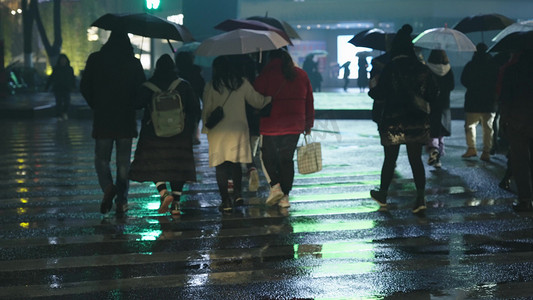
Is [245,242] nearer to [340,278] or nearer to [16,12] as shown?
[340,278]

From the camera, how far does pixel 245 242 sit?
24.0ft

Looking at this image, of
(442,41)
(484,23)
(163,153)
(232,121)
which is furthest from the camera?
(484,23)

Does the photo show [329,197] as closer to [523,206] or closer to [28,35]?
[523,206]

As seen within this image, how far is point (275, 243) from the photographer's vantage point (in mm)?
7254

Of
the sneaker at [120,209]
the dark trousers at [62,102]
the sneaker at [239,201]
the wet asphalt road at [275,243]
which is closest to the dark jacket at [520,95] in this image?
the wet asphalt road at [275,243]

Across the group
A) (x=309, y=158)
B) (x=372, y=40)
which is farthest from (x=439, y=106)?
(x=309, y=158)

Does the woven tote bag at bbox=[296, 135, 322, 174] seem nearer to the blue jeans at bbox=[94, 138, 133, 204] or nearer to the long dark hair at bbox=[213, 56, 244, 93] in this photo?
the long dark hair at bbox=[213, 56, 244, 93]

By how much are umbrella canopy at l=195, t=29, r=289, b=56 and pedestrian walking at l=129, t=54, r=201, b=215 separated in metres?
0.66

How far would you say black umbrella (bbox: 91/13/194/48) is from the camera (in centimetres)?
860

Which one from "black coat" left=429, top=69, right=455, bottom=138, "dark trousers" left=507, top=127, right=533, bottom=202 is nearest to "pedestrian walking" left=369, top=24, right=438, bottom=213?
"dark trousers" left=507, top=127, right=533, bottom=202

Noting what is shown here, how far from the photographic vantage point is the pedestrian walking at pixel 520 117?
8633 mm

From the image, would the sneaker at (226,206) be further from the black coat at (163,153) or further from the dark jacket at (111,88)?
the dark jacket at (111,88)

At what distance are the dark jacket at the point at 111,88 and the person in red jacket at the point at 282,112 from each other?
142 cm

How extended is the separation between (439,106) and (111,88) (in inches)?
240
